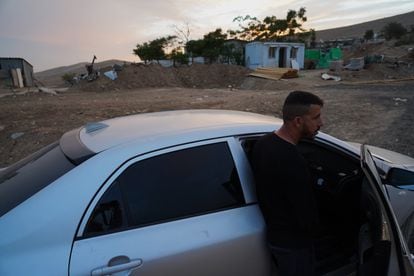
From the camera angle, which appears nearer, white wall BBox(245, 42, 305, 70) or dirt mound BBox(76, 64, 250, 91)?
dirt mound BBox(76, 64, 250, 91)

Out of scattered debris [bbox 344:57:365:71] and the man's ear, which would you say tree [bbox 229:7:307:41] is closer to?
scattered debris [bbox 344:57:365:71]

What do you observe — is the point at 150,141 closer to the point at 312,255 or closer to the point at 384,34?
the point at 312,255

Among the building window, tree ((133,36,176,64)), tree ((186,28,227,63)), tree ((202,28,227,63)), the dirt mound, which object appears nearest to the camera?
the dirt mound

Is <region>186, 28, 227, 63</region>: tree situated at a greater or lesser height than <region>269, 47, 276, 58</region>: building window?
greater

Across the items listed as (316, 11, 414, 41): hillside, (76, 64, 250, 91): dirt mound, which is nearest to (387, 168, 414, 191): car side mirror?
(76, 64, 250, 91): dirt mound

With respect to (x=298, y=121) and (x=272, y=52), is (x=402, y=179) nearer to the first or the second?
(x=298, y=121)

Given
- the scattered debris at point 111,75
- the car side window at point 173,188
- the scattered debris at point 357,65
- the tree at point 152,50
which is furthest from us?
the tree at point 152,50

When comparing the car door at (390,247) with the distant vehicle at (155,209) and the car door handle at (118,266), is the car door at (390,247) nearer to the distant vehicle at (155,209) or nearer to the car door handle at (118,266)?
the distant vehicle at (155,209)

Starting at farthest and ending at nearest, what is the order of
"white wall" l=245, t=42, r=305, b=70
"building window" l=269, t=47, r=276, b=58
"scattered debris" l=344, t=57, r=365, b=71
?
"building window" l=269, t=47, r=276, b=58 → "white wall" l=245, t=42, r=305, b=70 → "scattered debris" l=344, t=57, r=365, b=71

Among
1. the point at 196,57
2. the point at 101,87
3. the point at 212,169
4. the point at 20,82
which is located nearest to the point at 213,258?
the point at 212,169

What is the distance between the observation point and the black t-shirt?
6.00ft

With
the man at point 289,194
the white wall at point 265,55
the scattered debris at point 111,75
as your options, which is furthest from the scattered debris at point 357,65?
the man at point 289,194

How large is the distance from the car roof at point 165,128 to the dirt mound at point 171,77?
20.3 meters

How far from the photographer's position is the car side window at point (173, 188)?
1691 millimetres
